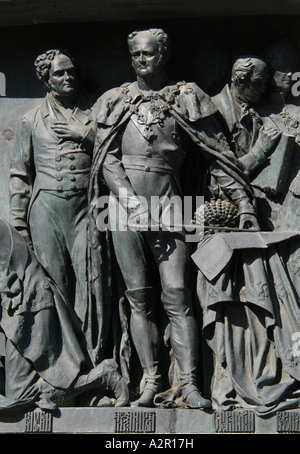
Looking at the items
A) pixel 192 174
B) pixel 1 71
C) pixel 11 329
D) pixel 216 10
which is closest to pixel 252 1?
pixel 216 10

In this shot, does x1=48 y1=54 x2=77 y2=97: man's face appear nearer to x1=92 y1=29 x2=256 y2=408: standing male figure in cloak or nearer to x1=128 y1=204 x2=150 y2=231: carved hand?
x1=92 y1=29 x2=256 y2=408: standing male figure in cloak

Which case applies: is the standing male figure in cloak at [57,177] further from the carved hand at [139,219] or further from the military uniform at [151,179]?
the carved hand at [139,219]

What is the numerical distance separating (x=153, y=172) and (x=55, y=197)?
852 millimetres

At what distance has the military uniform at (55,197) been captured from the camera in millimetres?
11094

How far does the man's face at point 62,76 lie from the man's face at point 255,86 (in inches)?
55.1

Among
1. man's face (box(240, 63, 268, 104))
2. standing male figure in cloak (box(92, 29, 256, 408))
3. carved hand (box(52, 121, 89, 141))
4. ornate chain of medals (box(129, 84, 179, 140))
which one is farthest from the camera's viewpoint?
carved hand (box(52, 121, 89, 141))

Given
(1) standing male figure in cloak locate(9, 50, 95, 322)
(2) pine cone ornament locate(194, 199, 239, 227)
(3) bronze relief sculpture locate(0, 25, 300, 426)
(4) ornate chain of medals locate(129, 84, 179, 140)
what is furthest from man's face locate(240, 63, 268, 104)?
(1) standing male figure in cloak locate(9, 50, 95, 322)

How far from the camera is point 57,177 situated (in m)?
11.2

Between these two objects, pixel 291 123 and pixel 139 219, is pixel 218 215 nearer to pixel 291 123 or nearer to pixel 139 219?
pixel 139 219

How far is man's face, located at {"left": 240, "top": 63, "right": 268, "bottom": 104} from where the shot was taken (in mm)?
11031

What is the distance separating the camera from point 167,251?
10.8 m

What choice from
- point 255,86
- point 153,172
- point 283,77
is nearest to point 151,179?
point 153,172

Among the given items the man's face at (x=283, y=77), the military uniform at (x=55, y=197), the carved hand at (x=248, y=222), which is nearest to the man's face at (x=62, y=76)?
the military uniform at (x=55, y=197)

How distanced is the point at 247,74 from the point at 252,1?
579mm
